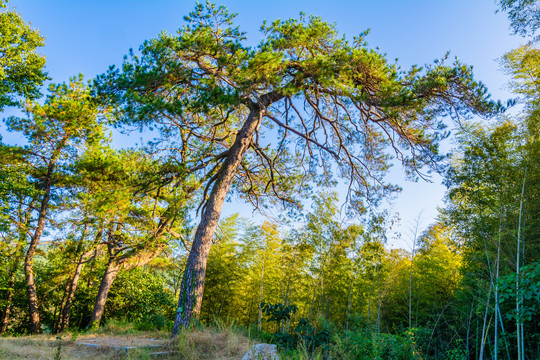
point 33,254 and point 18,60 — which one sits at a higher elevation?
point 18,60

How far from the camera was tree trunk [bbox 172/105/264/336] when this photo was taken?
4.80m

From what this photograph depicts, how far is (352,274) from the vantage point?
336 inches

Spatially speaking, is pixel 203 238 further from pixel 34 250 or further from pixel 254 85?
pixel 34 250

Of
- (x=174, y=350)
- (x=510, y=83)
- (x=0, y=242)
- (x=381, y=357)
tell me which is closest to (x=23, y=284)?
(x=0, y=242)

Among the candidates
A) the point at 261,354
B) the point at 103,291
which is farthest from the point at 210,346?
the point at 103,291

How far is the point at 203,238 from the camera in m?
5.17

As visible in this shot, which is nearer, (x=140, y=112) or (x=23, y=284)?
(x=140, y=112)

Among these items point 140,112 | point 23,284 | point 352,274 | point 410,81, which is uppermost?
point 410,81

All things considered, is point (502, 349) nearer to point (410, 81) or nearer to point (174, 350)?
point (410, 81)

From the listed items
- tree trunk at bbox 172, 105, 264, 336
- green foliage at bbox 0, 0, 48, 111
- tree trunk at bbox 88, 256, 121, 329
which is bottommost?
tree trunk at bbox 88, 256, 121, 329

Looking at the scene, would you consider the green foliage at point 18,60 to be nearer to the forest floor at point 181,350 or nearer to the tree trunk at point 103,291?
the tree trunk at point 103,291

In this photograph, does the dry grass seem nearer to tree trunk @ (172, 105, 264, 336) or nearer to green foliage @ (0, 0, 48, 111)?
tree trunk @ (172, 105, 264, 336)

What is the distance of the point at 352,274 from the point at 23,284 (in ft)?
41.1

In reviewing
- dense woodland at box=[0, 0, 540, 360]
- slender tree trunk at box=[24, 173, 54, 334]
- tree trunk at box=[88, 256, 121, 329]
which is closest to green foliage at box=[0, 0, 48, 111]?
dense woodland at box=[0, 0, 540, 360]
